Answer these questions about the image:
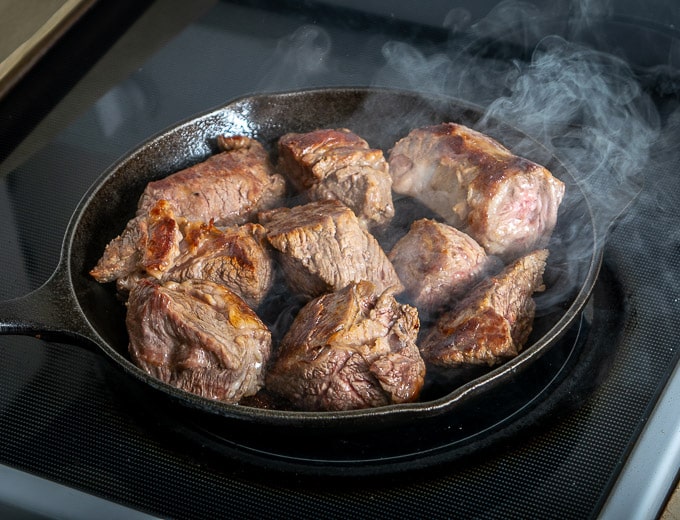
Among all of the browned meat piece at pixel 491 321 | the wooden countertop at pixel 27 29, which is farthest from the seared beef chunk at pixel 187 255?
the wooden countertop at pixel 27 29

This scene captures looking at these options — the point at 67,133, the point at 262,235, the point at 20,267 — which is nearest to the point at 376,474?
the point at 262,235

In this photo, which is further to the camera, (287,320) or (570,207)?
(570,207)

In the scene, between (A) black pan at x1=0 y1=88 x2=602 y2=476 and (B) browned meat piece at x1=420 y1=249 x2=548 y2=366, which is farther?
(B) browned meat piece at x1=420 y1=249 x2=548 y2=366

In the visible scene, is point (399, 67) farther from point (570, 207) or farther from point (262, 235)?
point (262, 235)

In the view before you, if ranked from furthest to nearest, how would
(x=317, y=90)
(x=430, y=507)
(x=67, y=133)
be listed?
(x=67, y=133) < (x=317, y=90) < (x=430, y=507)

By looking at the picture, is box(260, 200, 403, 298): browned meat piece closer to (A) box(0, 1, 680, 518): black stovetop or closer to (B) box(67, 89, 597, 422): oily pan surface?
(B) box(67, 89, 597, 422): oily pan surface

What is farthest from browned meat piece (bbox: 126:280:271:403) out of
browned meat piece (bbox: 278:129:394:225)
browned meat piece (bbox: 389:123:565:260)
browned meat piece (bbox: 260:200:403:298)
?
browned meat piece (bbox: 389:123:565:260)

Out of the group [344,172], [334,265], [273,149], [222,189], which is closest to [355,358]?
[334,265]

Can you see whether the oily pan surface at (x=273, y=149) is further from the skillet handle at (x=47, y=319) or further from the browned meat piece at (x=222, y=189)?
the browned meat piece at (x=222, y=189)
